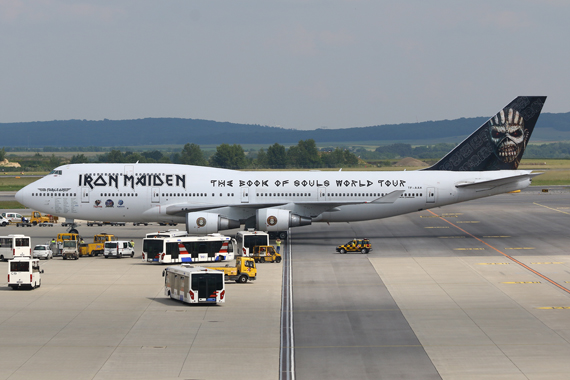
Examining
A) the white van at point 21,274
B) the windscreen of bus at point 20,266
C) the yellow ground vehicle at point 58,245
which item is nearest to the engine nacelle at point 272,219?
the yellow ground vehicle at point 58,245

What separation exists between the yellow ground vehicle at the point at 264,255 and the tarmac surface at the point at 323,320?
1.01 metres

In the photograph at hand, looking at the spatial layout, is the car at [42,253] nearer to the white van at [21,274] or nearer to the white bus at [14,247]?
the white bus at [14,247]

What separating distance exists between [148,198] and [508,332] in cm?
3830

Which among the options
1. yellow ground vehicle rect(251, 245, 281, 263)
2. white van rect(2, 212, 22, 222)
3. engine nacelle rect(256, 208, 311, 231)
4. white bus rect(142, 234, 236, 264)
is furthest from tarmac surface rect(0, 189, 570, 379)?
white van rect(2, 212, 22, 222)

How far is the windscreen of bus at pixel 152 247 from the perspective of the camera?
172ft

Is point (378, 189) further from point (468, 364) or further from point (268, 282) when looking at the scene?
point (468, 364)

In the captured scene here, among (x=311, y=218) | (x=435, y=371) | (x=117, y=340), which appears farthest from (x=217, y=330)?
(x=311, y=218)

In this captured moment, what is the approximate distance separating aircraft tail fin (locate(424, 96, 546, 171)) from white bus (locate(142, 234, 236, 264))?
24.9 metres

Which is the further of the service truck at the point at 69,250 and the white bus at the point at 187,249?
the service truck at the point at 69,250

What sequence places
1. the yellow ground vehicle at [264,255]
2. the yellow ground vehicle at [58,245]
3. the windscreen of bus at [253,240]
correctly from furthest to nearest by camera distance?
the yellow ground vehicle at [58,245]
the windscreen of bus at [253,240]
the yellow ground vehicle at [264,255]

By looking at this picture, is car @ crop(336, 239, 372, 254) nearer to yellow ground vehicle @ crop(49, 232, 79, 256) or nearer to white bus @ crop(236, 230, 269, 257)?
white bus @ crop(236, 230, 269, 257)

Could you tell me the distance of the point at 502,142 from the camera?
67.2m

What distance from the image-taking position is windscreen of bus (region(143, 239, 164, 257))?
5256 centimetres

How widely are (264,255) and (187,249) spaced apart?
225 inches
